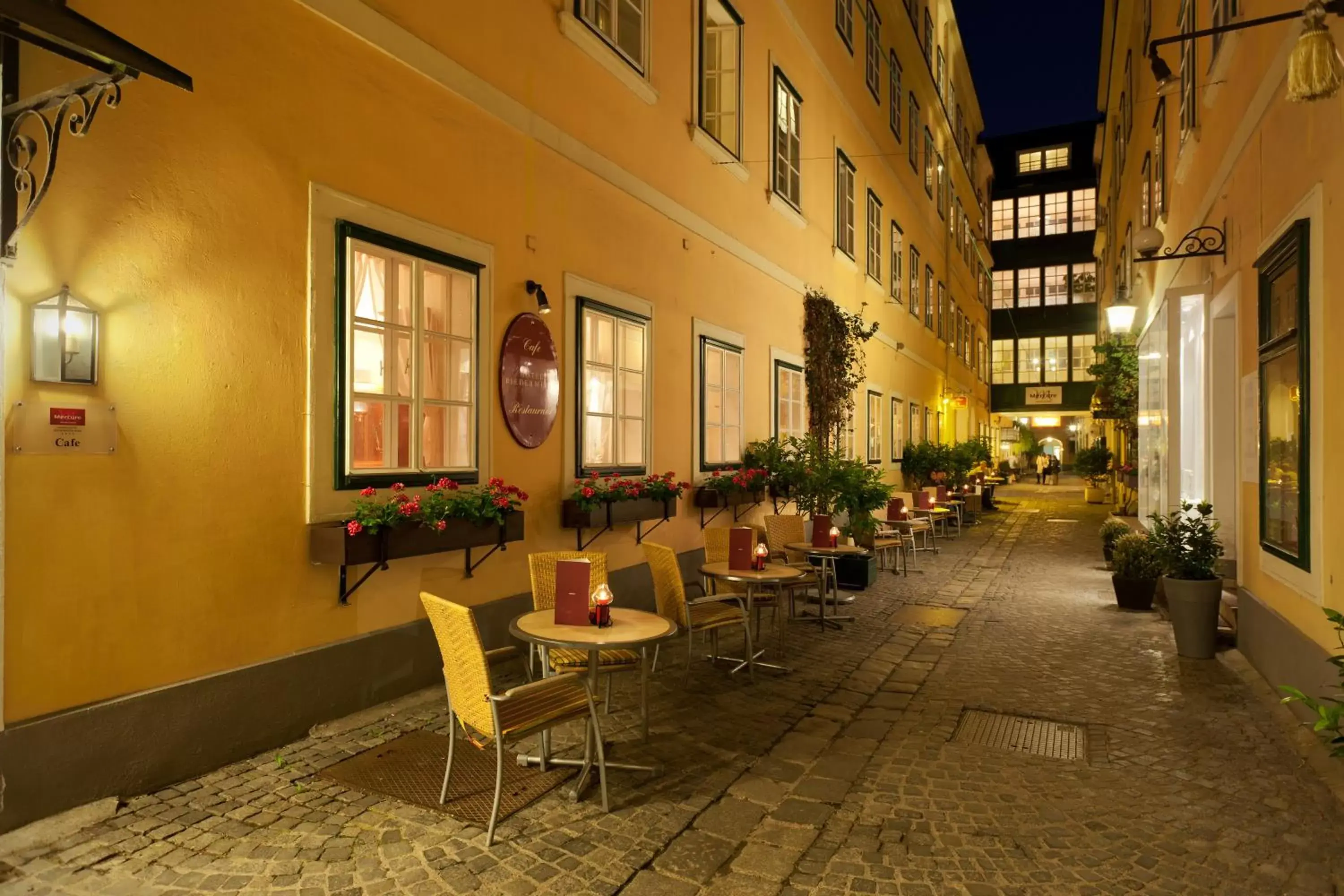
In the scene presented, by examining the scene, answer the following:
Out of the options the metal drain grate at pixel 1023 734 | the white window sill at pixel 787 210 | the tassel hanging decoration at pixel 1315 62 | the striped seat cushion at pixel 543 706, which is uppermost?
the white window sill at pixel 787 210

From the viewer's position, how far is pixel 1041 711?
18.0ft

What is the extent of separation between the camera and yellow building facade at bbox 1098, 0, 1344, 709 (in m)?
4.78

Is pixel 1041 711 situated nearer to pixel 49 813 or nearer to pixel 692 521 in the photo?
pixel 692 521

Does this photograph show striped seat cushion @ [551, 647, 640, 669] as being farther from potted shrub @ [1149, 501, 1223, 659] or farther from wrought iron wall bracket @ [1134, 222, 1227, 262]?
wrought iron wall bracket @ [1134, 222, 1227, 262]

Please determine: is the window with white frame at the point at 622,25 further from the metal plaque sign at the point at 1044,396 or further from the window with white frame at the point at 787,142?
the metal plaque sign at the point at 1044,396

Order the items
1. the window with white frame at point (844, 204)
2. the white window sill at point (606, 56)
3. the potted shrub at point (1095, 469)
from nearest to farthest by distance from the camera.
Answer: the white window sill at point (606, 56)
the window with white frame at point (844, 204)
the potted shrub at point (1095, 469)

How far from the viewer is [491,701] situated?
11.6ft

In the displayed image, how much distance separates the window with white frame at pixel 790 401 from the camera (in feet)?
37.9

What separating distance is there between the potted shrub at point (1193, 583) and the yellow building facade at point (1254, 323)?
9.0 inches

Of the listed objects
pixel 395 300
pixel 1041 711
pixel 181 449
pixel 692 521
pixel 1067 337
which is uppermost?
pixel 1067 337

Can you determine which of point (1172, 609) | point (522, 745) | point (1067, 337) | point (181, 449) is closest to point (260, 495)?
point (181, 449)

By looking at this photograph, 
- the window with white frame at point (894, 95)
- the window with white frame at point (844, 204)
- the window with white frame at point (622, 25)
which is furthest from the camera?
the window with white frame at point (894, 95)

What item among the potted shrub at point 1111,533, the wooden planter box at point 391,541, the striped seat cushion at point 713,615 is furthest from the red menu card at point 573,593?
the potted shrub at point 1111,533

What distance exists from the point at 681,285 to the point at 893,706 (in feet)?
16.6
